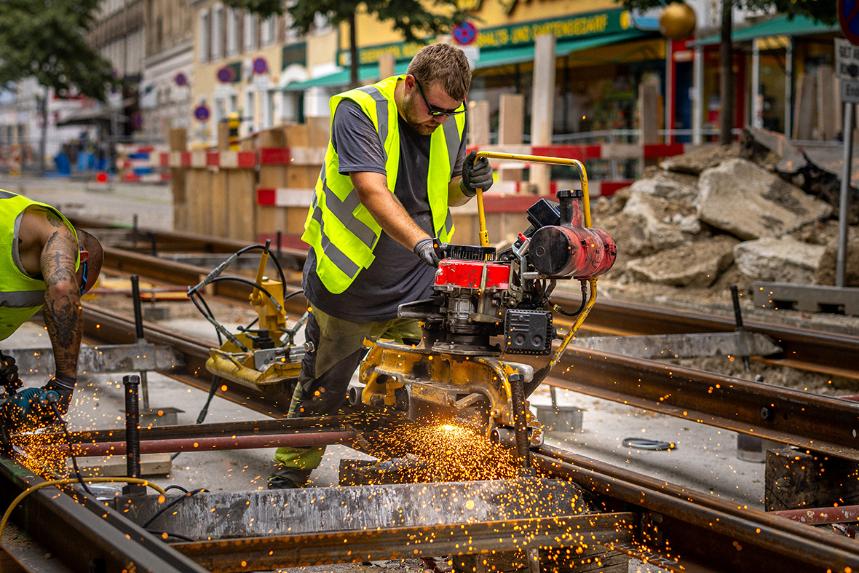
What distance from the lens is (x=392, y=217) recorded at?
189 inches

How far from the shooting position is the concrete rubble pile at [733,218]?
12.5 meters

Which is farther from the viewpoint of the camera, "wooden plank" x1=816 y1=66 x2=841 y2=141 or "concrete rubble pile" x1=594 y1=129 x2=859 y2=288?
"wooden plank" x1=816 y1=66 x2=841 y2=141

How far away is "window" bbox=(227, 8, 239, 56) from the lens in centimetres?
5134

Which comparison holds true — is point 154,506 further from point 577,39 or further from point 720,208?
point 577,39

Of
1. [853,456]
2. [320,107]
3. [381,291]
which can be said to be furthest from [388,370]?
[320,107]

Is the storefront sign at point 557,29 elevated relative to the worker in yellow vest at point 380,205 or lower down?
elevated

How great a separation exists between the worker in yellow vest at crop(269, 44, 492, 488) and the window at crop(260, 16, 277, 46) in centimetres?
4254

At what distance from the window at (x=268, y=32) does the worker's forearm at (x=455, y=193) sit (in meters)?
42.4

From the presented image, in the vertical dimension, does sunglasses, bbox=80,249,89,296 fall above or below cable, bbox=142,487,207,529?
above

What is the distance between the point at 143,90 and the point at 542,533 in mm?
64496

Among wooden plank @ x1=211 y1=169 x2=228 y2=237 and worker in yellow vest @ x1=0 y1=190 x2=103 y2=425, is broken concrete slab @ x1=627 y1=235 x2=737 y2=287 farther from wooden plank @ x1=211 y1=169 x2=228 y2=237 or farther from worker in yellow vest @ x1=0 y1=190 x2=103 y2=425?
worker in yellow vest @ x1=0 y1=190 x2=103 y2=425

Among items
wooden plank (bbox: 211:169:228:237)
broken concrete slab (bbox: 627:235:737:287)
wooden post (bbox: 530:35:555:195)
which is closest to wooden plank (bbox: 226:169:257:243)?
wooden plank (bbox: 211:169:228:237)

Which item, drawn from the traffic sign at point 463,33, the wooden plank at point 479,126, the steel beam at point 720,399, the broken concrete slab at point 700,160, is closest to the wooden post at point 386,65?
the wooden plank at point 479,126

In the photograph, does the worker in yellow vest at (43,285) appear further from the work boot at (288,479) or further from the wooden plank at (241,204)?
the wooden plank at (241,204)
